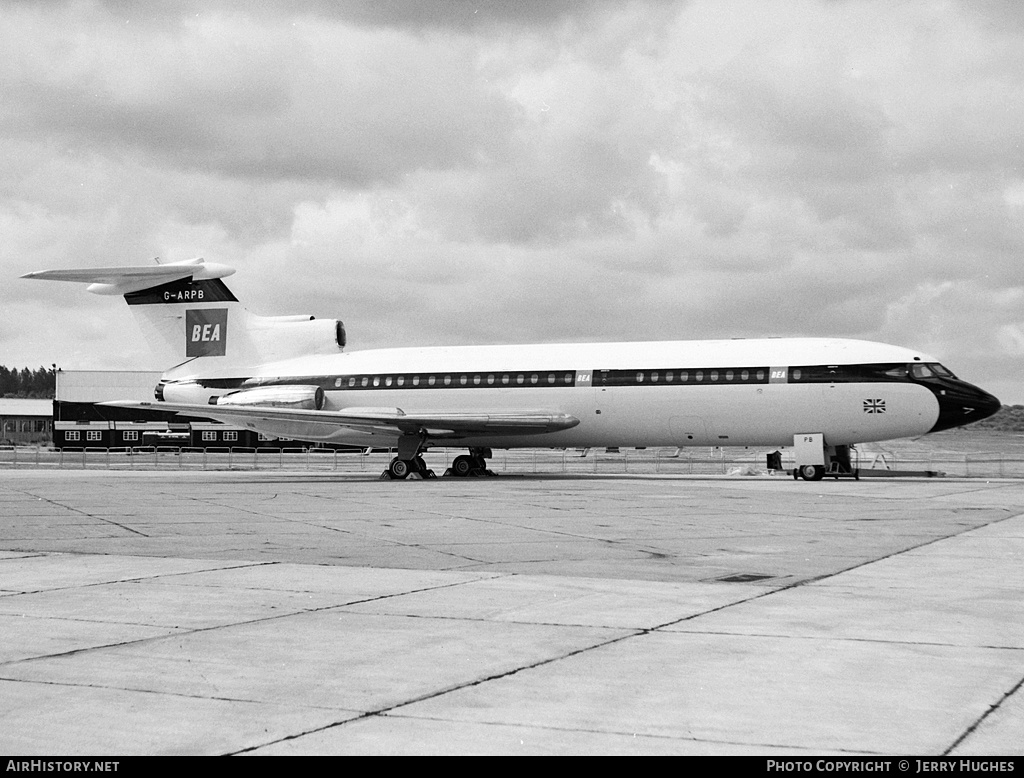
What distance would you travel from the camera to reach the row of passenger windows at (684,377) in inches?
1228

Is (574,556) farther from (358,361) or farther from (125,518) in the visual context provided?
(358,361)

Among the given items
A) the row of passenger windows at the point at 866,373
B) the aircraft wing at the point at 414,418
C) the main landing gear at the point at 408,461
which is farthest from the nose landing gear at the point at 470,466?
the row of passenger windows at the point at 866,373

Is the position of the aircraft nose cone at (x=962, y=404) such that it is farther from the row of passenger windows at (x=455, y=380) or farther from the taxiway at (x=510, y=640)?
the taxiway at (x=510, y=640)

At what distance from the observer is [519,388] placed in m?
34.1

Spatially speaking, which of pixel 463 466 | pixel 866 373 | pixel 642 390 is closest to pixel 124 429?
pixel 463 466

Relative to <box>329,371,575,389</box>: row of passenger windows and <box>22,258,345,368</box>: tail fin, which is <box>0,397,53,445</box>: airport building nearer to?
<box>22,258,345,368</box>: tail fin

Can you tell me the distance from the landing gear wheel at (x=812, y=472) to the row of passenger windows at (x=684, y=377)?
3.04 m

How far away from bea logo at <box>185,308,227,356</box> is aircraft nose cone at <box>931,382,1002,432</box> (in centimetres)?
2386

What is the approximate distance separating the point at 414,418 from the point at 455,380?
6.57ft

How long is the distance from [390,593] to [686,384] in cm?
2324

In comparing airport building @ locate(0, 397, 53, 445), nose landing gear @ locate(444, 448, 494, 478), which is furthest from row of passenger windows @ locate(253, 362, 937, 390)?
airport building @ locate(0, 397, 53, 445)

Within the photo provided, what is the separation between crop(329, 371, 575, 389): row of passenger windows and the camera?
111ft

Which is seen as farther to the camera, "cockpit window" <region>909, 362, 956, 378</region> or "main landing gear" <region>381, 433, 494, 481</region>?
"main landing gear" <region>381, 433, 494, 481</region>
